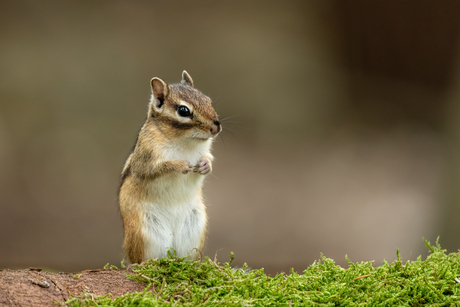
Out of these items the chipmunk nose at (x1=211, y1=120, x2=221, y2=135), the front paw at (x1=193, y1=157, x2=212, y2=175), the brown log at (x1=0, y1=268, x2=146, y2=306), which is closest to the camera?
the brown log at (x1=0, y1=268, x2=146, y2=306)

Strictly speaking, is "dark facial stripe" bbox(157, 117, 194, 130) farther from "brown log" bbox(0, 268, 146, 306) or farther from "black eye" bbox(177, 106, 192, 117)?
"brown log" bbox(0, 268, 146, 306)

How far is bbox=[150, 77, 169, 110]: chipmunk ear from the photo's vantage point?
2.70 metres

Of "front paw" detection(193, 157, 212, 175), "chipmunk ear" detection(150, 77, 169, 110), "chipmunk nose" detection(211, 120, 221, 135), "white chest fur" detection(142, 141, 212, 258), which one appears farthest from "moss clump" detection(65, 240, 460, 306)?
"chipmunk ear" detection(150, 77, 169, 110)

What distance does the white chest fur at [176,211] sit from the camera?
270 cm

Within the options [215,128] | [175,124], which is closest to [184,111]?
[175,124]

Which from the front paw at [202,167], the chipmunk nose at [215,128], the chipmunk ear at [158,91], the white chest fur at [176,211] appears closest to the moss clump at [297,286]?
the white chest fur at [176,211]

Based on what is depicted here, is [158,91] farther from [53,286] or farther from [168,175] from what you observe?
[53,286]

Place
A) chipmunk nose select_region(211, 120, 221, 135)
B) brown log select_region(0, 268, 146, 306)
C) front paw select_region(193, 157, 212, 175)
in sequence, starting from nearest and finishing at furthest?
brown log select_region(0, 268, 146, 306)
chipmunk nose select_region(211, 120, 221, 135)
front paw select_region(193, 157, 212, 175)

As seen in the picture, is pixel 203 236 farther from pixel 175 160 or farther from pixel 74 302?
pixel 74 302

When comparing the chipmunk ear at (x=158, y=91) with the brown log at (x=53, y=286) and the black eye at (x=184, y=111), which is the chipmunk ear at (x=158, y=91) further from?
the brown log at (x=53, y=286)

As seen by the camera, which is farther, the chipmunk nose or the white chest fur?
the white chest fur

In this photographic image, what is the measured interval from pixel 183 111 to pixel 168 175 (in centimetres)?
44

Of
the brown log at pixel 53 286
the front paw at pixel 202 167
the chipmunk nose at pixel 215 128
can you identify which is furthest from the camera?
the front paw at pixel 202 167

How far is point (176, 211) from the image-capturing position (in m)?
2.77
